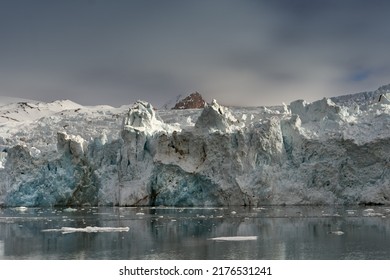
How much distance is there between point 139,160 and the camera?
26.0m

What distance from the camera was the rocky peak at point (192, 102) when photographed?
68.4m

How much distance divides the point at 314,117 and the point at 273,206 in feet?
17.5

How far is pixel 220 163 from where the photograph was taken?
80.0ft

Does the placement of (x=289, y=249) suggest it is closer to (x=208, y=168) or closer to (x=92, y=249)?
(x=92, y=249)

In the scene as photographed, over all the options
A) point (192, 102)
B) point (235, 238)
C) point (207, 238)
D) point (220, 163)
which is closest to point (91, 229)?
point (207, 238)

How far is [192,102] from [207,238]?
5796cm

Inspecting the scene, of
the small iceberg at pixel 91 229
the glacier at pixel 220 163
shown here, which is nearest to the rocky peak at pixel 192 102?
the glacier at pixel 220 163

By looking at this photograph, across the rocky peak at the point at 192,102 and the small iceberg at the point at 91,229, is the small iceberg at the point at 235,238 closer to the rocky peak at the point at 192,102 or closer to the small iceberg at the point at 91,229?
the small iceberg at the point at 91,229

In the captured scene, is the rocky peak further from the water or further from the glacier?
the water

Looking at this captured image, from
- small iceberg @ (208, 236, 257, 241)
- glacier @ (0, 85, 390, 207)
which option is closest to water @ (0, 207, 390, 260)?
small iceberg @ (208, 236, 257, 241)

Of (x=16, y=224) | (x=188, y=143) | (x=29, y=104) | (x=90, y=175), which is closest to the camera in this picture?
(x=16, y=224)

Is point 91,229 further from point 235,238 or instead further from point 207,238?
point 235,238

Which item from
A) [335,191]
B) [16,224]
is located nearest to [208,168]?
[335,191]
